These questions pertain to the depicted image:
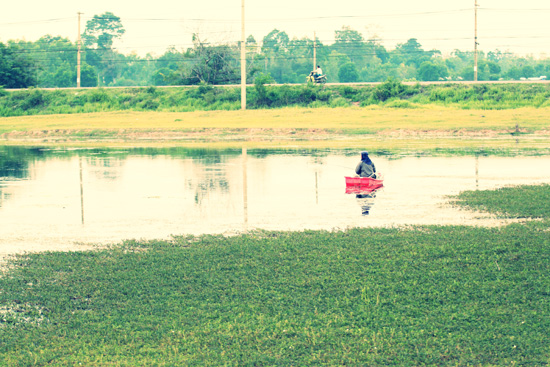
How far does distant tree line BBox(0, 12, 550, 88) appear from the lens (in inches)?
2315

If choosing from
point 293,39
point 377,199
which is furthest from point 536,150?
point 293,39

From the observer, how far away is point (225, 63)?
58.3m

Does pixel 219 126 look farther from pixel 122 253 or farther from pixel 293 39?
pixel 293 39

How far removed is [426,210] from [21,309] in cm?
774

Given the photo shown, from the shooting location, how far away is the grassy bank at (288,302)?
19.0 ft

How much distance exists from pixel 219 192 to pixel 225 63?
146 feet

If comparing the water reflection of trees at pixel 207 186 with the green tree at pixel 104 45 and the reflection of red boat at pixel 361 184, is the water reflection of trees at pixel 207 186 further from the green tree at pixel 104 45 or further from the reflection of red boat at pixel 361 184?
the green tree at pixel 104 45

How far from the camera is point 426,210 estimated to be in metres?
12.5

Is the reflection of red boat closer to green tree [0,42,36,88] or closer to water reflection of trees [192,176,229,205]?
water reflection of trees [192,176,229,205]

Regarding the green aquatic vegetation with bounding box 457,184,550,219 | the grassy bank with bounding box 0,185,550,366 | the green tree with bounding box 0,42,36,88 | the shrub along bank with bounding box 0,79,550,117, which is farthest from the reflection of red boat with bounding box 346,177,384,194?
the green tree with bounding box 0,42,36,88

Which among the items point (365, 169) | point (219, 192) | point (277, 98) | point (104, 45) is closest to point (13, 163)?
point (219, 192)

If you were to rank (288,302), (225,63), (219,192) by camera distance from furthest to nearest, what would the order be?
(225,63)
(219,192)
(288,302)

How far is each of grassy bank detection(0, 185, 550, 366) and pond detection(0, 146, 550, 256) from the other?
1379 mm

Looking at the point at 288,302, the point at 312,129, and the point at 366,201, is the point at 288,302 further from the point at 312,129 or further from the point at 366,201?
the point at 312,129
